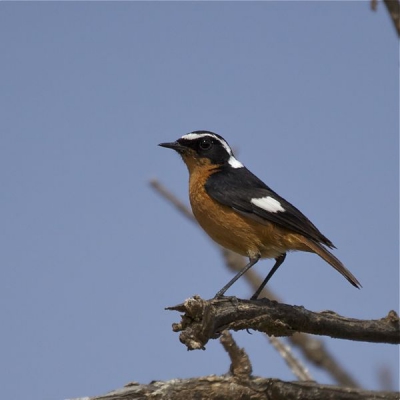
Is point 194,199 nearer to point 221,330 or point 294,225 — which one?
point 294,225

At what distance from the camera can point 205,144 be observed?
25.2ft

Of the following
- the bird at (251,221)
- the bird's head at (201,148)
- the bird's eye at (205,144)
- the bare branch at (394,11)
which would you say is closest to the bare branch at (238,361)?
the bird at (251,221)

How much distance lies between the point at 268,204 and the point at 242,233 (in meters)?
0.36

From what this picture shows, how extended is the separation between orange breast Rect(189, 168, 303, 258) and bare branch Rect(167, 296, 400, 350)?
74 cm

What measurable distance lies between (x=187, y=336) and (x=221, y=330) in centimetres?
46

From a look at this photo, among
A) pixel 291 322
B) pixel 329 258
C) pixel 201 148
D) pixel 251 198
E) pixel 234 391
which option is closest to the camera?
pixel 234 391

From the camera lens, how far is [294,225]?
645 centimetres

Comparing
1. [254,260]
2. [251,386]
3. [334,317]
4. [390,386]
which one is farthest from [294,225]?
[390,386]

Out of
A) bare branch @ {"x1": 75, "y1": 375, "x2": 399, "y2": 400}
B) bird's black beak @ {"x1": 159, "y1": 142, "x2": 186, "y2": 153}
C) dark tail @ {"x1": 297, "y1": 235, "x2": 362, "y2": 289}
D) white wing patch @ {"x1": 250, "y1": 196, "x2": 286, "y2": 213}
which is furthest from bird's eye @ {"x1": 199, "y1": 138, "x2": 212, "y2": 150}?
bare branch @ {"x1": 75, "y1": 375, "x2": 399, "y2": 400}

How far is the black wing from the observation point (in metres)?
6.48

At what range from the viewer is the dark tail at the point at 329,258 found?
6.27 metres

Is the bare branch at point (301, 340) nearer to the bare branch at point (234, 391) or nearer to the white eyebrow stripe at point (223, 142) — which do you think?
the bare branch at point (234, 391)

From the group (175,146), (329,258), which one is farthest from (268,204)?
(175,146)

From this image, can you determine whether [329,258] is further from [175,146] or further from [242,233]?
[175,146]
